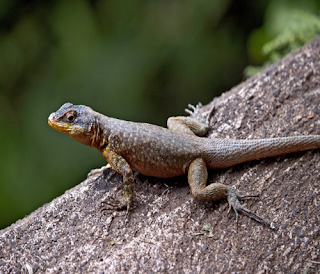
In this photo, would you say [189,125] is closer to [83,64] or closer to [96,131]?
[96,131]

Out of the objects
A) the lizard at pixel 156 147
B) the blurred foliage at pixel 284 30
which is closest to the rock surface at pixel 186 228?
the lizard at pixel 156 147

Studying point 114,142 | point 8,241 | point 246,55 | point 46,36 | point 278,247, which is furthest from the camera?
point 246,55

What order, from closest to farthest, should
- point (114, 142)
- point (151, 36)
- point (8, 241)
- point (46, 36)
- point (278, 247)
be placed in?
point (278, 247), point (8, 241), point (114, 142), point (46, 36), point (151, 36)

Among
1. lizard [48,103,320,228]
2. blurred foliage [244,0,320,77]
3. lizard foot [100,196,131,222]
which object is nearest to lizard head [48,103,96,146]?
lizard [48,103,320,228]

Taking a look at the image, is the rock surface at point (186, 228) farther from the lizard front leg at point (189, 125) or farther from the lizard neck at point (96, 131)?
the lizard neck at point (96, 131)

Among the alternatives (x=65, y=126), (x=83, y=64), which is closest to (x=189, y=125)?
(x=65, y=126)

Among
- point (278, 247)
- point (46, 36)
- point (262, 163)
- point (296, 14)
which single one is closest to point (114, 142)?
point (262, 163)

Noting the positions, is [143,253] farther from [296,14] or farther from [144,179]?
[296,14]
